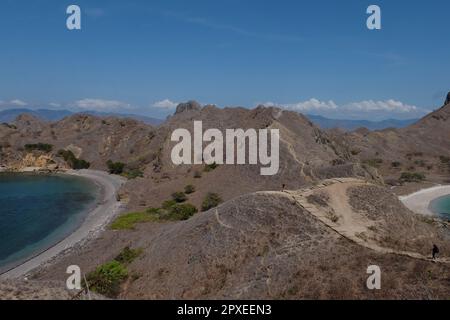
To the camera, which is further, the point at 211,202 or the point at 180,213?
the point at 211,202

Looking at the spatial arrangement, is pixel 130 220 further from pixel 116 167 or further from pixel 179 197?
pixel 116 167

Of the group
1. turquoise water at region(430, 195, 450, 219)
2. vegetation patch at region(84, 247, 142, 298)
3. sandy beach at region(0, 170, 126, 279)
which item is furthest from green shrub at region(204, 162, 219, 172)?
vegetation patch at region(84, 247, 142, 298)

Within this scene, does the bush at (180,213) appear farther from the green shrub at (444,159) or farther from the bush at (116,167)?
the green shrub at (444,159)

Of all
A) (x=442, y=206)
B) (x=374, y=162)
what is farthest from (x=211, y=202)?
(x=374, y=162)

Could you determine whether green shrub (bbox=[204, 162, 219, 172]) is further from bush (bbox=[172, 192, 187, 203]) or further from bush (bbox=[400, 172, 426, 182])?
bush (bbox=[400, 172, 426, 182])

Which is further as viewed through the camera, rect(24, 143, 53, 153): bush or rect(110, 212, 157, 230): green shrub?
rect(24, 143, 53, 153): bush
